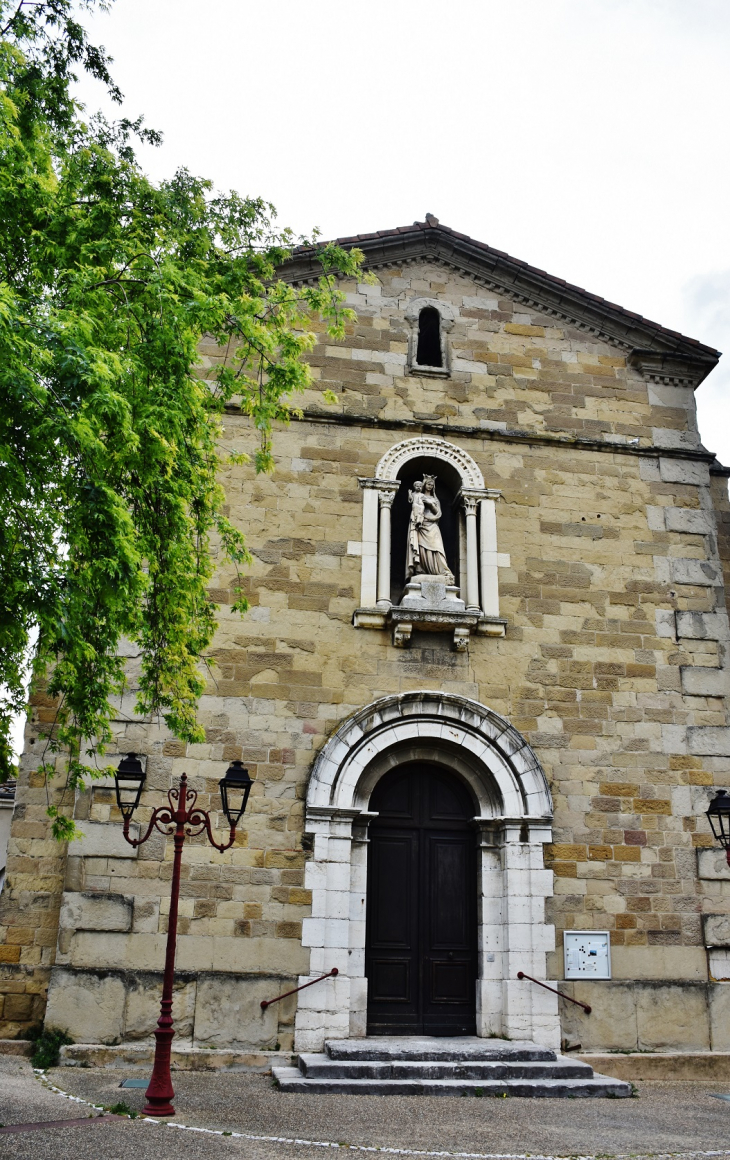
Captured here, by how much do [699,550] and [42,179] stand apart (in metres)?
8.55

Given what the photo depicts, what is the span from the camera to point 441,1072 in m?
8.43

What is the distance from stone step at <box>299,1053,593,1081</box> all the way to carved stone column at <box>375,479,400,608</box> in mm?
4560

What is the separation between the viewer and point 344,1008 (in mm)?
9281

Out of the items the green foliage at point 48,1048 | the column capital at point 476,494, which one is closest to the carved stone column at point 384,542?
the column capital at point 476,494

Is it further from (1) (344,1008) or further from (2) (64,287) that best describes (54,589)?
(1) (344,1008)

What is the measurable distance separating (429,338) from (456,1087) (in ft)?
28.2

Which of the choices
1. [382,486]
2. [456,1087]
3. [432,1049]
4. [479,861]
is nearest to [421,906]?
[479,861]

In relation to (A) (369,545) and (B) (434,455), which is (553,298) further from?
(A) (369,545)

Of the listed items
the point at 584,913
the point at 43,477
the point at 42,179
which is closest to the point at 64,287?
the point at 42,179

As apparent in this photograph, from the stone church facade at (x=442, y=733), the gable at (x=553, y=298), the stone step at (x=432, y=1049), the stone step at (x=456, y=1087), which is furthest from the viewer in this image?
the gable at (x=553, y=298)

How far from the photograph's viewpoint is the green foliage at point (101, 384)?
227 inches

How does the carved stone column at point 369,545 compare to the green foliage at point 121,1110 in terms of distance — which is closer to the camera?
the green foliage at point 121,1110

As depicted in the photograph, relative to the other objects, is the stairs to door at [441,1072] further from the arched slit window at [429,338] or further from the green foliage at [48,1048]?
the arched slit window at [429,338]

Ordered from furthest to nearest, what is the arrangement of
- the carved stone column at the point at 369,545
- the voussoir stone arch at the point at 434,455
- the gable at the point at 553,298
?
the gable at the point at 553,298 < the voussoir stone arch at the point at 434,455 < the carved stone column at the point at 369,545
